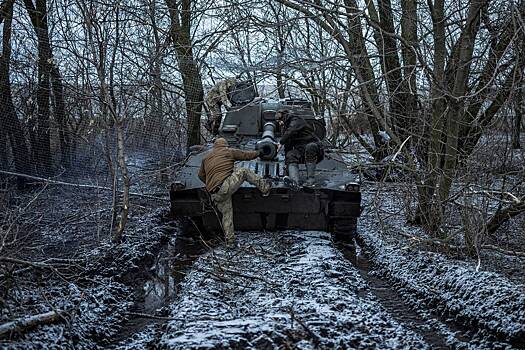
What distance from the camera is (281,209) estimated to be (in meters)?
10.1

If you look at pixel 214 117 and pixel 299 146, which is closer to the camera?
pixel 299 146

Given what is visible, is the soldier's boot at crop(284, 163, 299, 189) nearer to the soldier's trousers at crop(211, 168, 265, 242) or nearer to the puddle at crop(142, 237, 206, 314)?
the soldier's trousers at crop(211, 168, 265, 242)

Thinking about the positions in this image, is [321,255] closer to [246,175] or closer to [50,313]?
[246,175]

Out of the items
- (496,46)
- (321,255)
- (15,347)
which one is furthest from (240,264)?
(496,46)

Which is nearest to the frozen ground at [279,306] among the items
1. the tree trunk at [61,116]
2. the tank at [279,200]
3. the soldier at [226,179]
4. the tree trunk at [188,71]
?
the soldier at [226,179]

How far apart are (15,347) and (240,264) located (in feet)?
12.0

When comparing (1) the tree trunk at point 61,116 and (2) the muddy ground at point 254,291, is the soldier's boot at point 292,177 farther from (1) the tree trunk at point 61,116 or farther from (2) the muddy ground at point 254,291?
(1) the tree trunk at point 61,116

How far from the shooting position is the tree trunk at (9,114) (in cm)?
1209

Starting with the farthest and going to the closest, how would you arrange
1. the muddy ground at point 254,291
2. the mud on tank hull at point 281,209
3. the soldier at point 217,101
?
the soldier at point 217,101 < the mud on tank hull at point 281,209 < the muddy ground at point 254,291

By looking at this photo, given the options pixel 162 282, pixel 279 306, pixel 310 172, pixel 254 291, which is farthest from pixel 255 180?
pixel 279 306

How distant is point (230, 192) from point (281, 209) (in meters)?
1.03

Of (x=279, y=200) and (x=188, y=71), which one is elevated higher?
(x=188, y=71)

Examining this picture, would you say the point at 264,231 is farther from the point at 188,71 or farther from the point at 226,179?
the point at 188,71

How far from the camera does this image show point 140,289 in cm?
755
